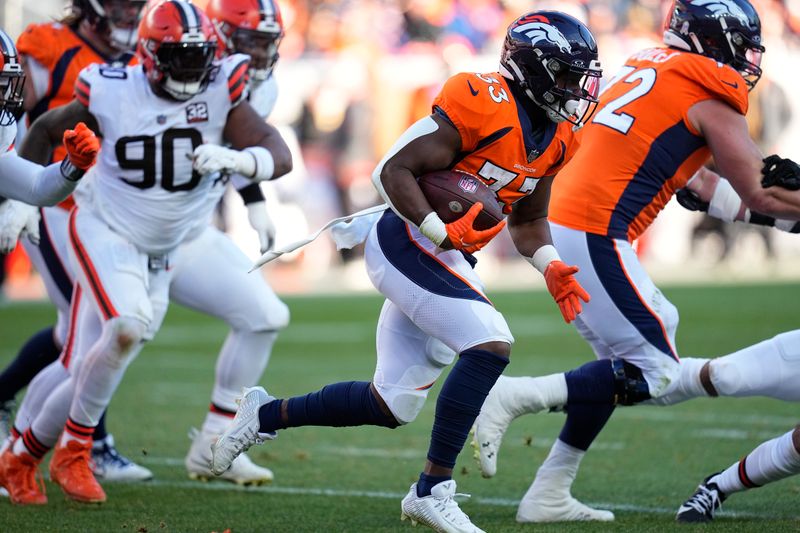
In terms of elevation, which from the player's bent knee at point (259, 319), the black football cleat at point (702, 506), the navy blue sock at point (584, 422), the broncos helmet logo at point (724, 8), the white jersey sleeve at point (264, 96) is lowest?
the player's bent knee at point (259, 319)

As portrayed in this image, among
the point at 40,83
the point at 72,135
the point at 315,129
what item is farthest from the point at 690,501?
the point at 315,129

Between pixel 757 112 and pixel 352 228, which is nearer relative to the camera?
pixel 352 228

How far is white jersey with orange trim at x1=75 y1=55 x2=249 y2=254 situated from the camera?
15.4ft

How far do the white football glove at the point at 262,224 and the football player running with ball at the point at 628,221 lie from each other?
4.45 ft

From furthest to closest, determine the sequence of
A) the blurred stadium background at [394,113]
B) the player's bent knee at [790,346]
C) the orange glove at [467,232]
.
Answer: the blurred stadium background at [394,113] < the player's bent knee at [790,346] < the orange glove at [467,232]

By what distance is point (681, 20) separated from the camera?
441 cm

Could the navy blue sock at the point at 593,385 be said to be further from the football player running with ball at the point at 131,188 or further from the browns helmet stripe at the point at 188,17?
the browns helmet stripe at the point at 188,17

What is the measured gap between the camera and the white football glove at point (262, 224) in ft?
16.9

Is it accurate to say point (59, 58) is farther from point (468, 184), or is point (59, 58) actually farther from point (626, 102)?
point (626, 102)

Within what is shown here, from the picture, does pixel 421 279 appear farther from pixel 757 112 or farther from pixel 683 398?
pixel 757 112

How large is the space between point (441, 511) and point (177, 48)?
6.80 ft

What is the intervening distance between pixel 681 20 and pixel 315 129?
10.7m

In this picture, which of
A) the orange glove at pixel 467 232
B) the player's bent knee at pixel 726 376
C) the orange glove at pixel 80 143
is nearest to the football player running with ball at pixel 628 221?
the player's bent knee at pixel 726 376

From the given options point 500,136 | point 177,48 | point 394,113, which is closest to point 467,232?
point 500,136
